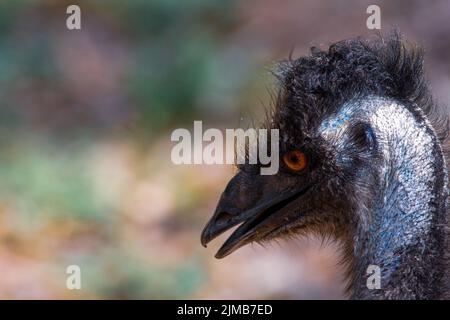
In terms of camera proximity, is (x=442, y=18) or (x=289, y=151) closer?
(x=289, y=151)

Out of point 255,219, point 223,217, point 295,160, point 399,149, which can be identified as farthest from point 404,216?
point 223,217

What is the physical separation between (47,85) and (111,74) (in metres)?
0.54

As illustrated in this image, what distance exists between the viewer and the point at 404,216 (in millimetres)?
4191

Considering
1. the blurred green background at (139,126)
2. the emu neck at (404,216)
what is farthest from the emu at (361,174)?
the blurred green background at (139,126)

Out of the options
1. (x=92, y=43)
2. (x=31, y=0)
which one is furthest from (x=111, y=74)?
(x=31, y=0)

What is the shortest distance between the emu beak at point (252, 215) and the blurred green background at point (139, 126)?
289cm

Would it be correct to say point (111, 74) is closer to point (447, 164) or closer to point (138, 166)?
point (138, 166)

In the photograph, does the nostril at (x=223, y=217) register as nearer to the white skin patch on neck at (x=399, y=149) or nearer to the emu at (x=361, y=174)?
the emu at (x=361, y=174)

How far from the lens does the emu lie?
13.7 feet

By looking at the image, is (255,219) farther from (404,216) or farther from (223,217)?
(404,216)

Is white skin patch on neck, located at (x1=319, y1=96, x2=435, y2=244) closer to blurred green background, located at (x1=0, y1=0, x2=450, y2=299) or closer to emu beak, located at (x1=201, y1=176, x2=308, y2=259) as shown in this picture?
emu beak, located at (x1=201, y1=176, x2=308, y2=259)

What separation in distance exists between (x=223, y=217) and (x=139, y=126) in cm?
494

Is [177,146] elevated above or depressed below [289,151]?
above

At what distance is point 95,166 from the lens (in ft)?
29.7
